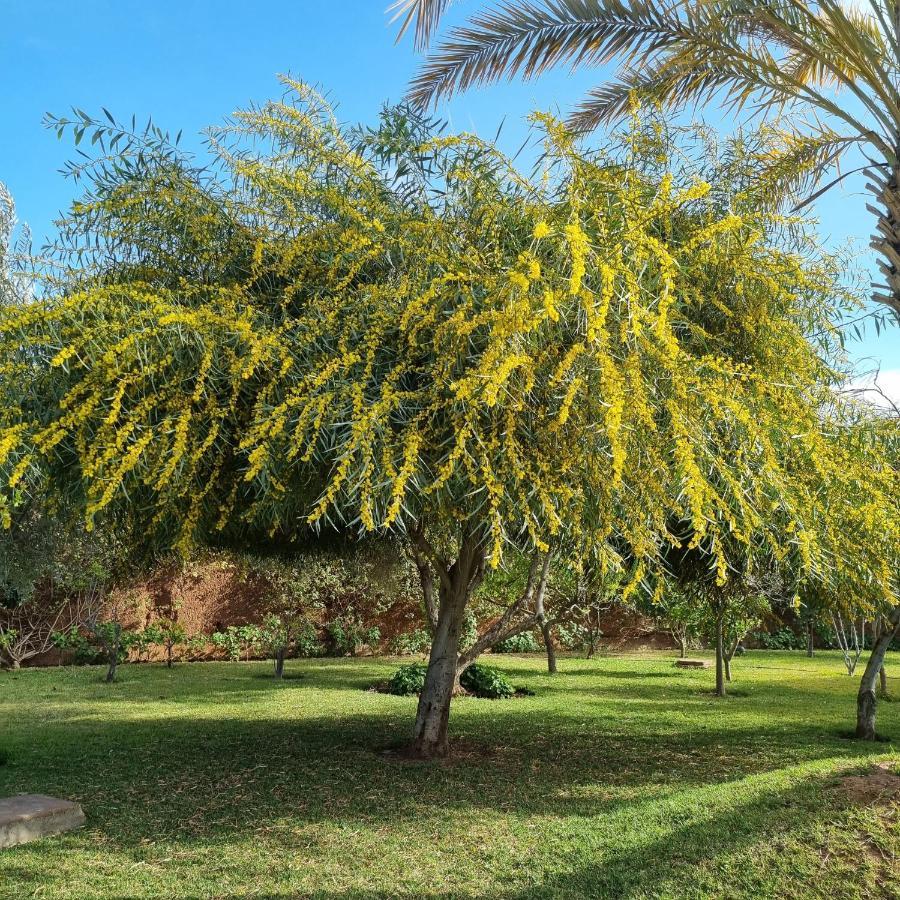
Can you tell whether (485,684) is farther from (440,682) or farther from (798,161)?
(798,161)

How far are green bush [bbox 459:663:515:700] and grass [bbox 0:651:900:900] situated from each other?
0.85m

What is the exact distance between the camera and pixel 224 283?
597cm

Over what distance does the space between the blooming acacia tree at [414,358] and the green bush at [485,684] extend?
9038 mm

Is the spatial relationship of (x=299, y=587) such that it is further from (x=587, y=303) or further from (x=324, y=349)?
(x=587, y=303)

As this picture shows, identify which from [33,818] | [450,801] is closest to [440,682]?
[450,801]

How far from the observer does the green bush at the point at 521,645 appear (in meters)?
22.6

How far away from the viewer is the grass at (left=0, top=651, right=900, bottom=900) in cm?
480

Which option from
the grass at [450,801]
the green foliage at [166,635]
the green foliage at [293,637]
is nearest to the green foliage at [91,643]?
the green foliage at [166,635]

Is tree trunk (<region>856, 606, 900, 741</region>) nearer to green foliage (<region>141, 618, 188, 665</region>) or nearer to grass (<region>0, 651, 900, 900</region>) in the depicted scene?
grass (<region>0, 651, 900, 900</region>)

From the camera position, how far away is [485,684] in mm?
14570

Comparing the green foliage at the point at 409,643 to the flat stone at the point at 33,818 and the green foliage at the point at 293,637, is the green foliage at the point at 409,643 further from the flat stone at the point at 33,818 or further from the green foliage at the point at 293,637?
the flat stone at the point at 33,818

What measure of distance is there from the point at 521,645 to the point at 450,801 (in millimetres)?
16332

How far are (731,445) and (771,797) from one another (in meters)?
2.57

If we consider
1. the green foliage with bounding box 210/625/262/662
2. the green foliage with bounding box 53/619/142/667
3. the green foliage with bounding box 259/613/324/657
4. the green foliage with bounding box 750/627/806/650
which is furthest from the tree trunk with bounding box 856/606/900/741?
the green foliage with bounding box 750/627/806/650
